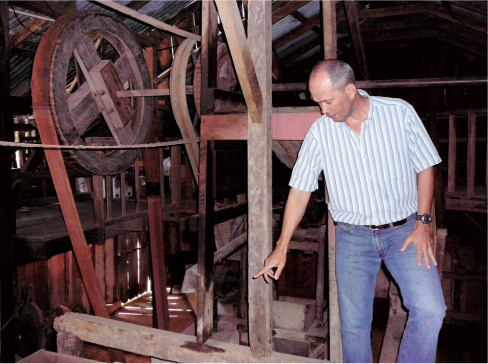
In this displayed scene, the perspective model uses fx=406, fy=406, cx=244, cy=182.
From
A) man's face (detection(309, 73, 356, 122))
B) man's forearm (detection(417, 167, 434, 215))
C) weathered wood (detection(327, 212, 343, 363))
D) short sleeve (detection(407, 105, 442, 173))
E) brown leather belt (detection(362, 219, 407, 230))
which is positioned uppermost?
man's face (detection(309, 73, 356, 122))

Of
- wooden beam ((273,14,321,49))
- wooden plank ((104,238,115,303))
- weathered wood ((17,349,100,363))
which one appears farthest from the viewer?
wooden plank ((104,238,115,303))

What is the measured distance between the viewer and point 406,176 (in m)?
2.52

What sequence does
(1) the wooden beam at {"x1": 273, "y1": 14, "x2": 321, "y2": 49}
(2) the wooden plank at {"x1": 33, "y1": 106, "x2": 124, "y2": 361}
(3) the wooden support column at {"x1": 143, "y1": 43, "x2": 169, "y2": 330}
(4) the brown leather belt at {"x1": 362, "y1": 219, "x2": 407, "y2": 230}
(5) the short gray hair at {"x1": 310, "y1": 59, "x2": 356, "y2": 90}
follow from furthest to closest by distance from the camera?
1. (1) the wooden beam at {"x1": 273, "y1": 14, "x2": 321, "y2": 49}
2. (3) the wooden support column at {"x1": 143, "y1": 43, "x2": 169, "y2": 330}
3. (2) the wooden plank at {"x1": 33, "y1": 106, "x2": 124, "y2": 361}
4. (4) the brown leather belt at {"x1": 362, "y1": 219, "x2": 407, "y2": 230}
5. (5) the short gray hair at {"x1": 310, "y1": 59, "x2": 356, "y2": 90}

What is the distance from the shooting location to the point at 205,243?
10.3 ft

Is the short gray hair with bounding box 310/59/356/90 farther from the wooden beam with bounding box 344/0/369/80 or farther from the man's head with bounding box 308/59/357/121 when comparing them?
the wooden beam with bounding box 344/0/369/80

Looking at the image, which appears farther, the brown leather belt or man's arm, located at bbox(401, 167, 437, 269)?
the brown leather belt

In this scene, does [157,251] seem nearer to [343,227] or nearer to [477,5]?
[343,227]

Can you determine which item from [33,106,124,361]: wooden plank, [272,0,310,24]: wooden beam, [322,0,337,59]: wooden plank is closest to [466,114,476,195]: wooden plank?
[272,0,310,24]: wooden beam

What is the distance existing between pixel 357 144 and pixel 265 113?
0.66 metres

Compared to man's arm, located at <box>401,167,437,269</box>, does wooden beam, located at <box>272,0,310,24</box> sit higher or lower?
higher

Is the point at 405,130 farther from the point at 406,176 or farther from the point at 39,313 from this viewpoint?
the point at 39,313

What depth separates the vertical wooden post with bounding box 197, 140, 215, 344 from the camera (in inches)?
121

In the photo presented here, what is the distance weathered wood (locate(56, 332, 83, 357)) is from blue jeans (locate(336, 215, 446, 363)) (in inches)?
93.5

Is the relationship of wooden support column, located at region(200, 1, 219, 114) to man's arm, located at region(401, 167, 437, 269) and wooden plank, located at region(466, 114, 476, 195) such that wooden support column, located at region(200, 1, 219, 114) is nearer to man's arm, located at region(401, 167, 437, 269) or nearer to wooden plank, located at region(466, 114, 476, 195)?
man's arm, located at region(401, 167, 437, 269)
